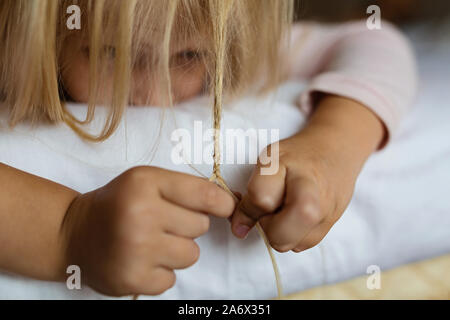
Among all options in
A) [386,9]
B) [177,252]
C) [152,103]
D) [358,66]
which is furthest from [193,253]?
[386,9]

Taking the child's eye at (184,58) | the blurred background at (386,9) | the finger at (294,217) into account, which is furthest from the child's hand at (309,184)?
the blurred background at (386,9)

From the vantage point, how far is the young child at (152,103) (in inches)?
13.9

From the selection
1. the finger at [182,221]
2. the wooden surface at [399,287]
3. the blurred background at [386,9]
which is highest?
the blurred background at [386,9]

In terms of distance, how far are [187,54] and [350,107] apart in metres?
0.19

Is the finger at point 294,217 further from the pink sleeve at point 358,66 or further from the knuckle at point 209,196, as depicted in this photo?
the pink sleeve at point 358,66

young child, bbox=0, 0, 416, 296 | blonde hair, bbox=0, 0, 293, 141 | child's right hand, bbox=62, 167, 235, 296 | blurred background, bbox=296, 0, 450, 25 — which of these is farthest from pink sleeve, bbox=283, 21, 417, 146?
blurred background, bbox=296, 0, 450, 25

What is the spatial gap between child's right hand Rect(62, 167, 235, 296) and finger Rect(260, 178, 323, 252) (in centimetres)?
4

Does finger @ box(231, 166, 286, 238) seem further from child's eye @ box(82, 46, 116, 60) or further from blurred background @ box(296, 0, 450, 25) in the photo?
blurred background @ box(296, 0, 450, 25)

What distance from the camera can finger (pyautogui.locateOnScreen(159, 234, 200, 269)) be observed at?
36 centimetres

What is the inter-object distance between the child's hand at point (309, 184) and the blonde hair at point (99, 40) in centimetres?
9

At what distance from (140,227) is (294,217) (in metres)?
0.11

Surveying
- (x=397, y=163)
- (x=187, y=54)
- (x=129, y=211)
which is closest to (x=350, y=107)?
(x=397, y=163)

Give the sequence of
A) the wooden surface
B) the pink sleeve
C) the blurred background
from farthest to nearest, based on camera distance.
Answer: the blurred background
the pink sleeve
the wooden surface
